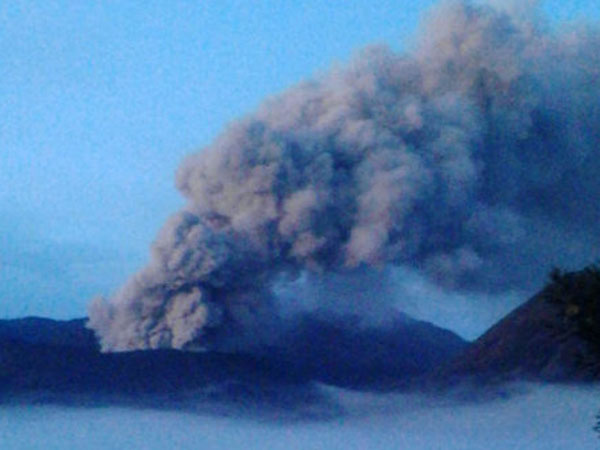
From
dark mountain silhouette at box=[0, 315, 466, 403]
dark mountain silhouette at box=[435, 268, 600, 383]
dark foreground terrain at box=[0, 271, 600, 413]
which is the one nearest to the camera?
dark mountain silhouette at box=[435, 268, 600, 383]

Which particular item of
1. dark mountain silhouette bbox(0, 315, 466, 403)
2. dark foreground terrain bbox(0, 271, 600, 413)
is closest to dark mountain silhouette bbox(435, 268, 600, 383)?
dark foreground terrain bbox(0, 271, 600, 413)

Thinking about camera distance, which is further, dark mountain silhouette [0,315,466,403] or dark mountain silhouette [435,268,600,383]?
dark mountain silhouette [0,315,466,403]

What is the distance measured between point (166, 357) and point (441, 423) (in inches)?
468

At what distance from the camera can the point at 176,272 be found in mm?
39656

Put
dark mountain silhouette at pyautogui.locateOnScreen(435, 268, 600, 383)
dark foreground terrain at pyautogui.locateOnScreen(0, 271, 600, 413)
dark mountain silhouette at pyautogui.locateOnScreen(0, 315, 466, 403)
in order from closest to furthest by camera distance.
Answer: dark mountain silhouette at pyautogui.locateOnScreen(435, 268, 600, 383), dark foreground terrain at pyautogui.locateOnScreen(0, 271, 600, 413), dark mountain silhouette at pyautogui.locateOnScreen(0, 315, 466, 403)

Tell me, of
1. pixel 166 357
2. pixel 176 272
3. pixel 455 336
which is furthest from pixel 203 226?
pixel 455 336

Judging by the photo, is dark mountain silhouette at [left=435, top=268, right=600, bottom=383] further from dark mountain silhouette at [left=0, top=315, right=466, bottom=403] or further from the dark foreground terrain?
dark mountain silhouette at [left=0, top=315, right=466, bottom=403]

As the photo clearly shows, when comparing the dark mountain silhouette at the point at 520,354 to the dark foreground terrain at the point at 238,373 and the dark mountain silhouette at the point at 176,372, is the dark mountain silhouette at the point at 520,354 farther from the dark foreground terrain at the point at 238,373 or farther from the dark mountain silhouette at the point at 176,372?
the dark mountain silhouette at the point at 176,372

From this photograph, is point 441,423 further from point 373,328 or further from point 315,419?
point 373,328

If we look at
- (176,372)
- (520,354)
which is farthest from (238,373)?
(520,354)

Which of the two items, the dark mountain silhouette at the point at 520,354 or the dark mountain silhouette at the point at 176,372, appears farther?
Answer: the dark mountain silhouette at the point at 176,372

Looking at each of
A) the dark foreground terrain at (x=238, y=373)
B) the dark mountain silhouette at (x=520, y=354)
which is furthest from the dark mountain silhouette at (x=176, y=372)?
the dark mountain silhouette at (x=520, y=354)

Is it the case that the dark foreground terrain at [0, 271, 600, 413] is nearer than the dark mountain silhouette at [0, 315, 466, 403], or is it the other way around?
the dark foreground terrain at [0, 271, 600, 413]

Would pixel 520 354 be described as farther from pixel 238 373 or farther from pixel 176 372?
pixel 176 372
